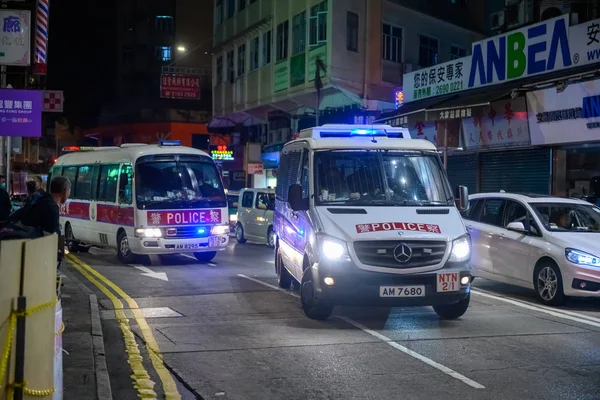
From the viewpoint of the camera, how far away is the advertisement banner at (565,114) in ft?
55.1

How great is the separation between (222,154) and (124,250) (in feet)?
70.6

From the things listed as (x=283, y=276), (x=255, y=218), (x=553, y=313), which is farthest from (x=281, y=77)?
(x=553, y=313)

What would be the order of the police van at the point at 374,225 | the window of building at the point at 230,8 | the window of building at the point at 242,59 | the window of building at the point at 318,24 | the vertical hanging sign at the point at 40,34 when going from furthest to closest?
1. the window of building at the point at 230,8
2. the window of building at the point at 242,59
3. the window of building at the point at 318,24
4. the vertical hanging sign at the point at 40,34
5. the police van at the point at 374,225

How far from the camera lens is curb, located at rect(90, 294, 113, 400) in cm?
602

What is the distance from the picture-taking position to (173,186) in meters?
16.7

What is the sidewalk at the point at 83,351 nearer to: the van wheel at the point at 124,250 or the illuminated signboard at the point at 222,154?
the van wheel at the point at 124,250

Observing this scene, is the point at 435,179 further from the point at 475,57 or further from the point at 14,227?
the point at 475,57

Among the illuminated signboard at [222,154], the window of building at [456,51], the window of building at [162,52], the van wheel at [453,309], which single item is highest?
the window of building at [162,52]

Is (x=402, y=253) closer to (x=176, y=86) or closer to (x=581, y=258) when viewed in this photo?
(x=581, y=258)

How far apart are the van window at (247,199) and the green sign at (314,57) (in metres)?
5.48

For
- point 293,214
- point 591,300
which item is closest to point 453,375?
point 293,214

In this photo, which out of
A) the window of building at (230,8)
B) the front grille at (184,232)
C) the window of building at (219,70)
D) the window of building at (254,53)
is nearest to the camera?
the front grille at (184,232)

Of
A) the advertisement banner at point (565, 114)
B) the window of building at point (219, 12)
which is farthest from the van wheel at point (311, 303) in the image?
the window of building at point (219, 12)

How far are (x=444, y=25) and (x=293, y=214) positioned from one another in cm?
2182
